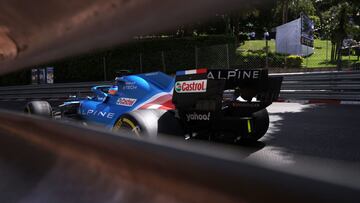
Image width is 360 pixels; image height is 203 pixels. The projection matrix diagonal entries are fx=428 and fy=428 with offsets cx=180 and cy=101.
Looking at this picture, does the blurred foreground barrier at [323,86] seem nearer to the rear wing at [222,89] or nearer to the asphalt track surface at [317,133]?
the asphalt track surface at [317,133]

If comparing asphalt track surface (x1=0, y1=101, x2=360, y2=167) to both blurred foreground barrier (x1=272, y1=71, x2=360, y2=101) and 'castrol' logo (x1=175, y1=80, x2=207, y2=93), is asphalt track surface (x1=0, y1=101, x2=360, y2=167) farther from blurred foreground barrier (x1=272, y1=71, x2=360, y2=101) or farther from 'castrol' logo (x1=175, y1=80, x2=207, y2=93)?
blurred foreground barrier (x1=272, y1=71, x2=360, y2=101)

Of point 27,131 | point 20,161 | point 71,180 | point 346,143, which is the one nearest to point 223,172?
point 71,180

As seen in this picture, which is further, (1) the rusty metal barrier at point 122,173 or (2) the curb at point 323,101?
(2) the curb at point 323,101

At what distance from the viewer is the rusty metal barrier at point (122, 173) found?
47cm

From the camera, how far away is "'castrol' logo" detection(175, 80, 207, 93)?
4.70 metres

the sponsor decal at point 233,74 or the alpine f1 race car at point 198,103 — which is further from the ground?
the sponsor decal at point 233,74

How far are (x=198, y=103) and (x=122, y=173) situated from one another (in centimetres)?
410

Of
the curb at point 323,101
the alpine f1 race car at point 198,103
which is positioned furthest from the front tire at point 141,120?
the curb at point 323,101

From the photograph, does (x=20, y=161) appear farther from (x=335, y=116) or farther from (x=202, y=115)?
(x=335, y=116)

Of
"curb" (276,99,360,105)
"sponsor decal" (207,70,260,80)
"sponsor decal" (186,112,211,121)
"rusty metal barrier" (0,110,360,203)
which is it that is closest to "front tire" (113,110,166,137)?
"sponsor decal" (186,112,211,121)

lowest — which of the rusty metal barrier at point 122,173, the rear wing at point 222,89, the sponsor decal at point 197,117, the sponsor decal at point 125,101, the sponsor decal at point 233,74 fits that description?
the sponsor decal at point 197,117

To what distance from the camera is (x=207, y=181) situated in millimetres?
562

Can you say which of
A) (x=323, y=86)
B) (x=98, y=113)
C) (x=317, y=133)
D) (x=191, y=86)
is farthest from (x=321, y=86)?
(x=191, y=86)

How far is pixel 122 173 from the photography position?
812 mm
